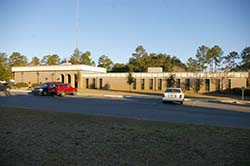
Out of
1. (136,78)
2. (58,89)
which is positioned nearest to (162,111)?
(58,89)

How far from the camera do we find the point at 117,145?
247 inches

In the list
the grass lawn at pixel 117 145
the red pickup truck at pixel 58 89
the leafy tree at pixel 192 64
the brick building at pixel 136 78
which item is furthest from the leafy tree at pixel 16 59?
the grass lawn at pixel 117 145

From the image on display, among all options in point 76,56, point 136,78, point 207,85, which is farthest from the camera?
point 76,56

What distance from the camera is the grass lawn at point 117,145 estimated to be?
5.15 metres

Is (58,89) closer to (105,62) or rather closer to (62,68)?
(62,68)

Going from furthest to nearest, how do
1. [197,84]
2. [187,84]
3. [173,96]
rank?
[187,84] → [197,84] → [173,96]

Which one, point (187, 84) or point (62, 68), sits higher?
point (62, 68)

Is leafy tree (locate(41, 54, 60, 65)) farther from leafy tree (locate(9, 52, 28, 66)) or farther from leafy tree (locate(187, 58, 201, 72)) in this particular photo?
leafy tree (locate(187, 58, 201, 72))

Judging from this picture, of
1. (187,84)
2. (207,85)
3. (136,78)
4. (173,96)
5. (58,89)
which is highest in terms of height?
(136,78)

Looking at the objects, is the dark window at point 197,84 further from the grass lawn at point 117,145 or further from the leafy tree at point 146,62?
the grass lawn at point 117,145

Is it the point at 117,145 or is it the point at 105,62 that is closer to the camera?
the point at 117,145

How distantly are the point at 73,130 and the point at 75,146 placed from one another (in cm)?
192

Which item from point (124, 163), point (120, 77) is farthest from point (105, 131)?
point (120, 77)

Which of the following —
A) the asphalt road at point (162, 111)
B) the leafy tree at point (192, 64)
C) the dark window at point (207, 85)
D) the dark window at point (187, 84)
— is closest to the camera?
the asphalt road at point (162, 111)
